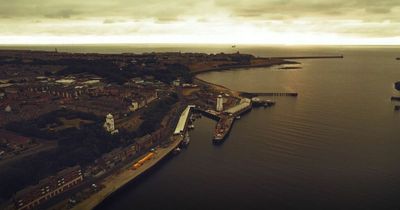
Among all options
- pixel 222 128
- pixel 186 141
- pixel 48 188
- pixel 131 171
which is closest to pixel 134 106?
pixel 222 128

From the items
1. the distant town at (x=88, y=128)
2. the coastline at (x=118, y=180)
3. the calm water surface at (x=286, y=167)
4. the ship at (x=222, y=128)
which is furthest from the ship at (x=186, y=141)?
the coastline at (x=118, y=180)

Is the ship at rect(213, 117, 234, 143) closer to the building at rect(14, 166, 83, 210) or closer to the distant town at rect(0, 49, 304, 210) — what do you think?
the distant town at rect(0, 49, 304, 210)

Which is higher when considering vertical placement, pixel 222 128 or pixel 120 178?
pixel 222 128

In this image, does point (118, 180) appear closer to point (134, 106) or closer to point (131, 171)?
point (131, 171)

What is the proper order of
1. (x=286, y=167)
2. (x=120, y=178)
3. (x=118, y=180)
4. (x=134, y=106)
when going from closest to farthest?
1. (x=118, y=180)
2. (x=120, y=178)
3. (x=286, y=167)
4. (x=134, y=106)

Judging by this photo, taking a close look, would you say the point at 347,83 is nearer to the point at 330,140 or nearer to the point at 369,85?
the point at 369,85

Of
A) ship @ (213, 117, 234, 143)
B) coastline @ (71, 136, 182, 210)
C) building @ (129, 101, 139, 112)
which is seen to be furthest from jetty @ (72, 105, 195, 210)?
building @ (129, 101, 139, 112)

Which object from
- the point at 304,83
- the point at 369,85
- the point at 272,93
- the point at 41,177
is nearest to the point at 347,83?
the point at 369,85
